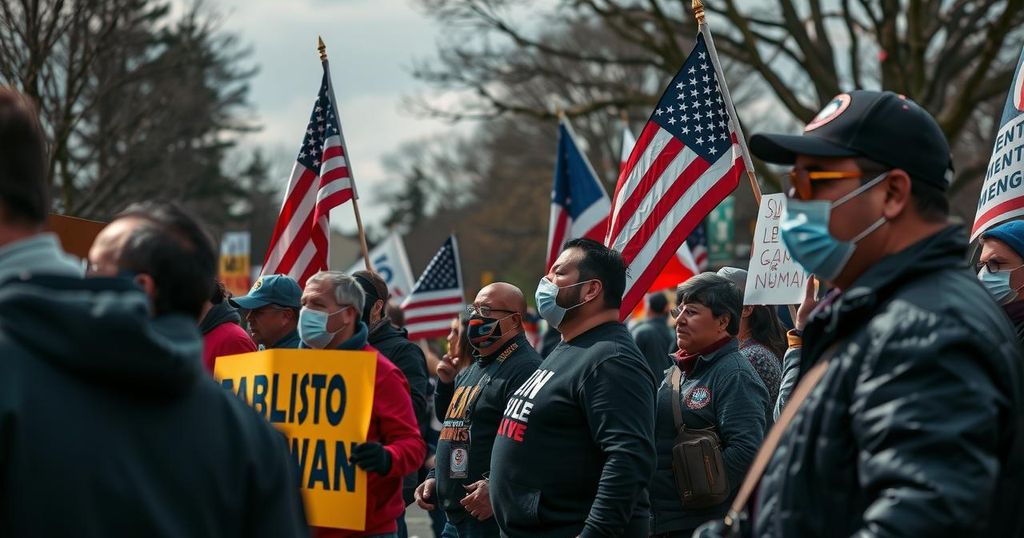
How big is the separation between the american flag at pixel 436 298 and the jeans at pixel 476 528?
6733mm

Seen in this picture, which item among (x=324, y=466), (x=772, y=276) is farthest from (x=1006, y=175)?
(x=324, y=466)

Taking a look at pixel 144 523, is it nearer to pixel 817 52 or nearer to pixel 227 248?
pixel 817 52

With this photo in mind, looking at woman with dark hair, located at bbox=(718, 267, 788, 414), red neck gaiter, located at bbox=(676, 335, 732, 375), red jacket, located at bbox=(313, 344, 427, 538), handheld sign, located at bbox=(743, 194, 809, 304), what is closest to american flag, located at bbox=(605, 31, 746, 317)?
woman with dark hair, located at bbox=(718, 267, 788, 414)

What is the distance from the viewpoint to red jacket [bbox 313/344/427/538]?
5367 millimetres

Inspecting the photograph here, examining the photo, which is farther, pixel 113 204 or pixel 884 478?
pixel 113 204

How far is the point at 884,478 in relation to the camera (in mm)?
2541

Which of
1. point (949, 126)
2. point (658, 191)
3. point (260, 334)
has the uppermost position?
point (949, 126)

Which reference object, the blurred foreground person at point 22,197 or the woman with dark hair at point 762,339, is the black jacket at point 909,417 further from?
the woman with dark hair at point 762,339

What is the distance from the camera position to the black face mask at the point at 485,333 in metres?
6.53

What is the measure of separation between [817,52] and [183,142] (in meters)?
10.6

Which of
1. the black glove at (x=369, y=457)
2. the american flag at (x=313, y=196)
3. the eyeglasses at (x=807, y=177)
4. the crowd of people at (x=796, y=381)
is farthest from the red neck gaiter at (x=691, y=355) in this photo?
the american flag at (x=313, y=196)

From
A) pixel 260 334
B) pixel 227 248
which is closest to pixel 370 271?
pixel 260 334

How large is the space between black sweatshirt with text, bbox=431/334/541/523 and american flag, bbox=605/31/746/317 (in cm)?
101

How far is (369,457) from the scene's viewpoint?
5.23 metres
